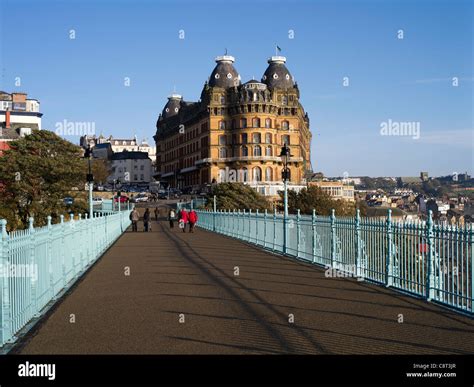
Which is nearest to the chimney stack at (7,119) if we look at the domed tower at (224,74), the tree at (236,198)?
the domed tower at (224,74)

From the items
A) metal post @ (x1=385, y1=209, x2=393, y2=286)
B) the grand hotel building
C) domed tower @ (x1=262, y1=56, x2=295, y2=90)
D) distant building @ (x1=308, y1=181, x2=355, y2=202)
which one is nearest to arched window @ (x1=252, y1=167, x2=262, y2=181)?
the grand hotel building

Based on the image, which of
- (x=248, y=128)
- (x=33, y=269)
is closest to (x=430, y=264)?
(x=33, y=269)

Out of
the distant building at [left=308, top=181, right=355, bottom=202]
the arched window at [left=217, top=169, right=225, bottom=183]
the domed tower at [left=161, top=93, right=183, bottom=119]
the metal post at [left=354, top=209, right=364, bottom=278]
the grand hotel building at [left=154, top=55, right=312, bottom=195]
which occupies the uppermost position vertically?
the domed tower at [left=161, top=93, right=183, bottom=119]

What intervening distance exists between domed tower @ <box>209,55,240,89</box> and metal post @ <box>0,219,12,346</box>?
12492cm

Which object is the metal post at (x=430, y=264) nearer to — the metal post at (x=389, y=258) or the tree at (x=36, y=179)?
the metal post at (x=389, y=258)

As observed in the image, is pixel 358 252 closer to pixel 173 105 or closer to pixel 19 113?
pixel 19 113

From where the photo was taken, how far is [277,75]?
13400cm

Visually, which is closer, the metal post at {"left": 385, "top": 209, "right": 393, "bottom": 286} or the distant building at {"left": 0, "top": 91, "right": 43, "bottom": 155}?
the metal post at {"left": 385, "top": 209, "right": 393, "bottom": 286}

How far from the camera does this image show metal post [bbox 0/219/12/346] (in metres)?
8.73

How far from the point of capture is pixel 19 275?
9805mm

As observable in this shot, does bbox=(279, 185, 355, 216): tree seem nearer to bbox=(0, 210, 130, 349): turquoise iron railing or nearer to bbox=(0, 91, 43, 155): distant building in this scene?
bbox=(0, 91, 43, 155): distant building

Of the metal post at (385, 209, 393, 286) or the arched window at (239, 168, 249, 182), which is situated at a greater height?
the arched window at (239, 168, 249, 182)
